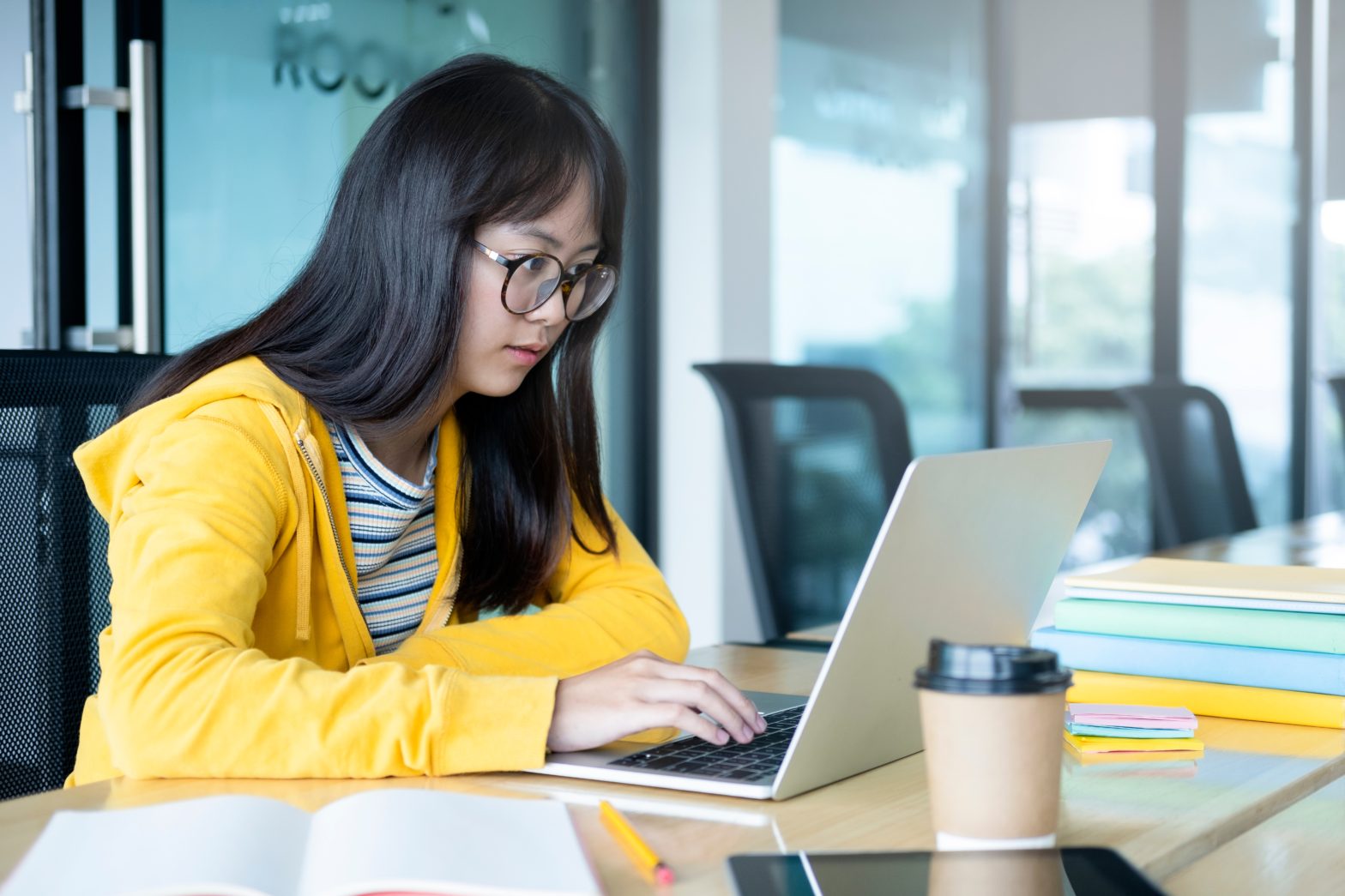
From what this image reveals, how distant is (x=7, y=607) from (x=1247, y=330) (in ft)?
14.7

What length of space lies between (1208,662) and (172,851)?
725 mm

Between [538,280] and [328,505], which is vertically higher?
[538,280]

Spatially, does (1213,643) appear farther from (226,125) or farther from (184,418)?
(226,125)

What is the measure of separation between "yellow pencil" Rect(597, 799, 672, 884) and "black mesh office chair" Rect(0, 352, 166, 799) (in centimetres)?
60

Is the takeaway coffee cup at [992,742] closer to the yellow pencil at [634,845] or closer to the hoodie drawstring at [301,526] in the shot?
the yellow pencil at [634,845]

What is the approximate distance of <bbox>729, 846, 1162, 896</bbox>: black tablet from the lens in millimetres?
610

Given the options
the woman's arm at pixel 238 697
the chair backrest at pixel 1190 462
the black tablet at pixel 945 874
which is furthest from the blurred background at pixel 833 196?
the black tablet at pixel 945 874

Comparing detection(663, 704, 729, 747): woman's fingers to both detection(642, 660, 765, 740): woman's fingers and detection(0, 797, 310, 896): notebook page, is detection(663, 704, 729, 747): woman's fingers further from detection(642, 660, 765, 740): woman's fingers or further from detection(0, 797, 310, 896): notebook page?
detection(0, 797, 310, 896): notebook page

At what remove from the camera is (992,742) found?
636 millimetres

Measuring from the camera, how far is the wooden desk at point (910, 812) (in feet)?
2.35

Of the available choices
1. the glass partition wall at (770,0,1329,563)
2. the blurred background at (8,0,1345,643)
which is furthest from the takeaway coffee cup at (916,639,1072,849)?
the glass partition wall at (770,0,1329,563)

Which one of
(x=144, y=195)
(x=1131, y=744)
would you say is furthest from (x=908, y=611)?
(x=144, y=195)

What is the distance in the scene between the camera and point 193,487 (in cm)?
97

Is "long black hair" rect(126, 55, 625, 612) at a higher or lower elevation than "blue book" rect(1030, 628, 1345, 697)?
higher
